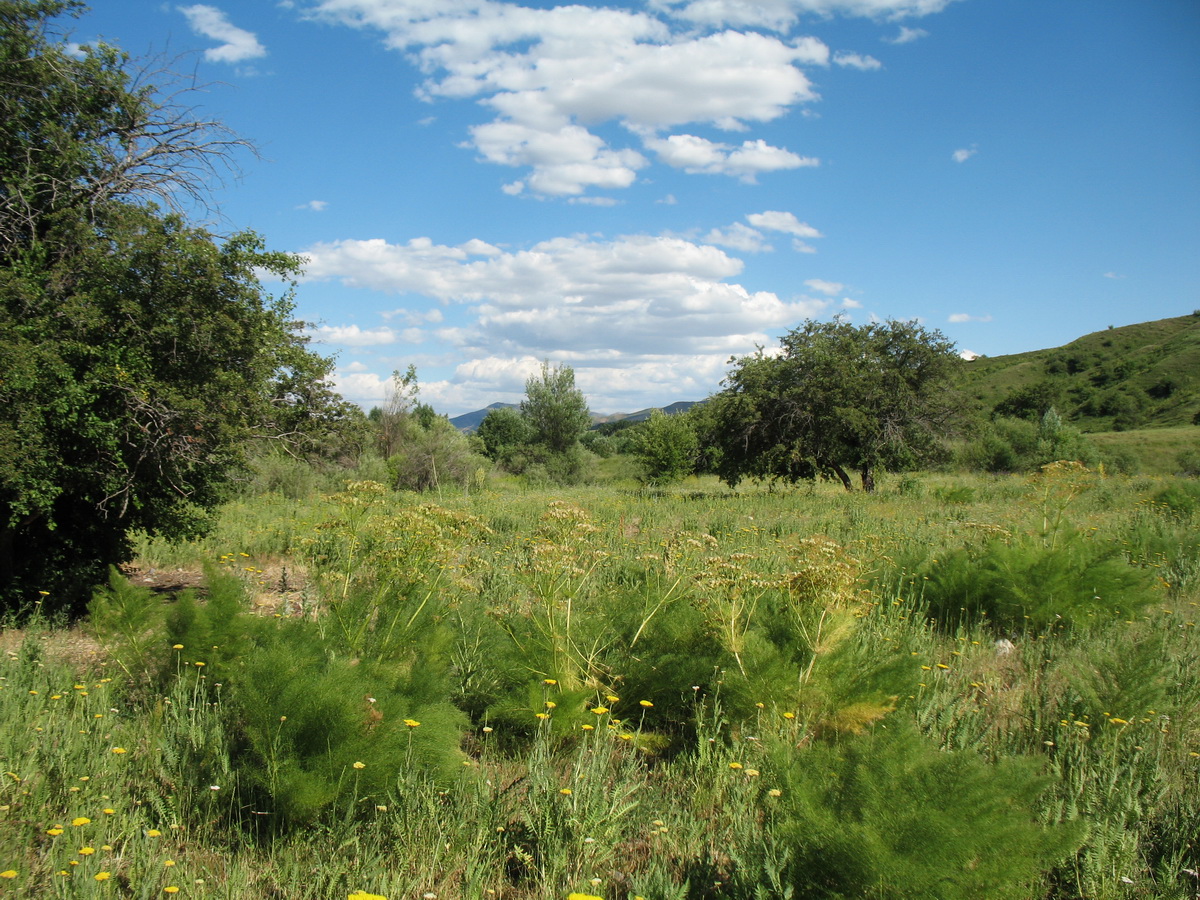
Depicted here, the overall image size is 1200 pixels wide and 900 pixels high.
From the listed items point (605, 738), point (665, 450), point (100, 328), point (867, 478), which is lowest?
point (605, 738)

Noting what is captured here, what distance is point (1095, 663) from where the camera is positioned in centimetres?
493

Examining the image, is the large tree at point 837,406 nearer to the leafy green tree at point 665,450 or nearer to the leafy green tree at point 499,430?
the leafy green tree at point 665,450

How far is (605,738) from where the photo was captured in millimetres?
3658

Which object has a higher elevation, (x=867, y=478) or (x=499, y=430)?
(x=499, y=430)

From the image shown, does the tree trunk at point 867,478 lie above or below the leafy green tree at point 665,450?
below

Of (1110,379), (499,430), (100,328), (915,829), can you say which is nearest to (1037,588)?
(915,829)

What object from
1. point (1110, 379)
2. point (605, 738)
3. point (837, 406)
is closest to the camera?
point (605, 738)

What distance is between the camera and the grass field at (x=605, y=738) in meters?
2.46

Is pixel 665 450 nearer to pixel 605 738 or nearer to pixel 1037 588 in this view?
pixel 1037 588

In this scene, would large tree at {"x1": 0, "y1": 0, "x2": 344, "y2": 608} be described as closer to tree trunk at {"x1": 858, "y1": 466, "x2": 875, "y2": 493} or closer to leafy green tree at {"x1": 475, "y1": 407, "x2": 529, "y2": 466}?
tree trunk at {"x1": 858, "y1": 466, "x2": 875, "y2": 493}

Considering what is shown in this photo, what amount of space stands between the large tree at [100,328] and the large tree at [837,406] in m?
17.6

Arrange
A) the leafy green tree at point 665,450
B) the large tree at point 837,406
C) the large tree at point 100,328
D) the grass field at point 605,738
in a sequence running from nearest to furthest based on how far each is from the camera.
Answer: the grass field at point 605,738
the large tree at point 100,328
the large tree at point 837,406
the leafy green tree at point 665,450

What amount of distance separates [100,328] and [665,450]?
1251 inches

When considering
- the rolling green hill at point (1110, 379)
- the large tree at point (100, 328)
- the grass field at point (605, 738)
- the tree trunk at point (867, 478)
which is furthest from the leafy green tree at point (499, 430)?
the grass field at point (605, 738)
